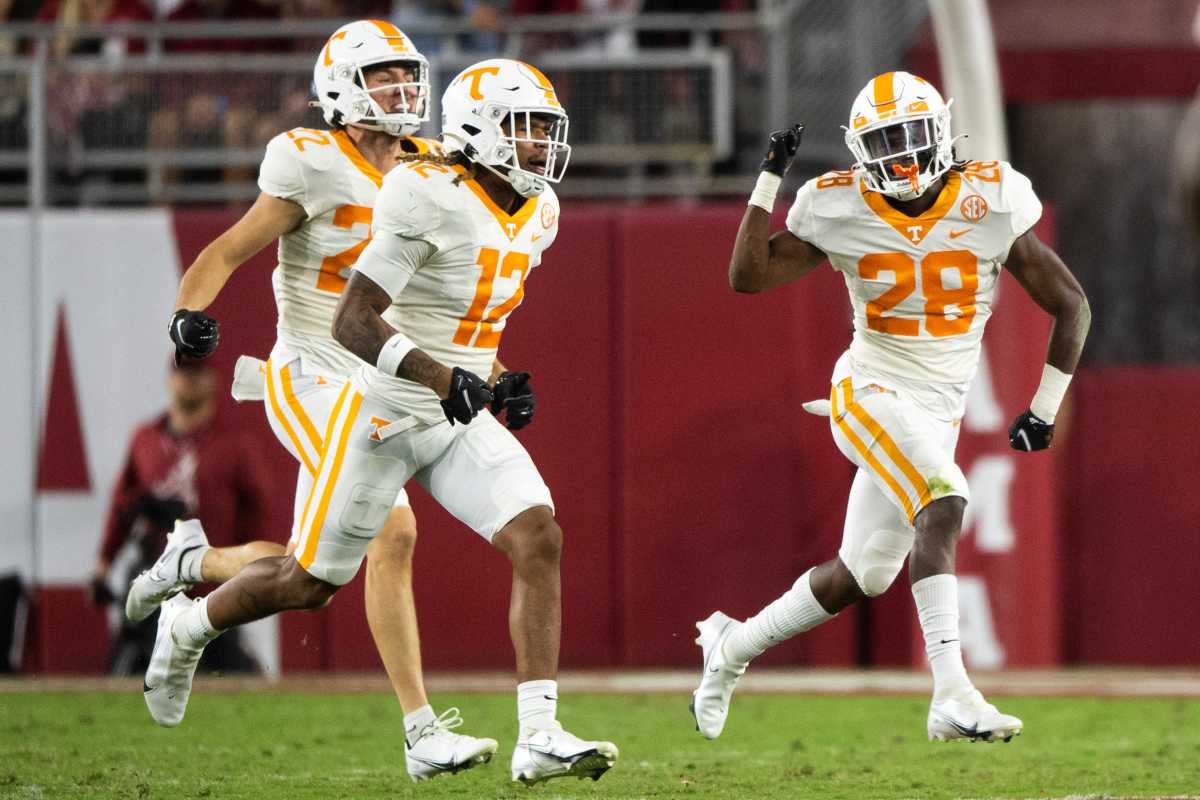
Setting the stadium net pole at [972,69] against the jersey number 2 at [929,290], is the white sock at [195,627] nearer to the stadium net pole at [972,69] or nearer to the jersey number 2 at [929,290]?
the jersey number 2 at [929,290]

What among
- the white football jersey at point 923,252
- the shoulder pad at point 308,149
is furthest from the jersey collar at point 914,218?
the shoulder pad at point 308,149

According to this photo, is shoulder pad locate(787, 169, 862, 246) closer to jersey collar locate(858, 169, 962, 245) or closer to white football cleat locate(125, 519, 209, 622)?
→ jersey collar locate(858, 169, 962, 245)

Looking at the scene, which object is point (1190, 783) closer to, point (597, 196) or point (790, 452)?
point (790, 452)

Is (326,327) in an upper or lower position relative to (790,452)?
upper

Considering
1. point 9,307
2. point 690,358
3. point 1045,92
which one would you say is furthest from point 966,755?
point 1045,92

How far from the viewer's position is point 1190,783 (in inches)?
220

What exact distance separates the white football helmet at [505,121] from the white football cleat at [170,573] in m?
1.51

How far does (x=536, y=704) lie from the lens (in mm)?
4977

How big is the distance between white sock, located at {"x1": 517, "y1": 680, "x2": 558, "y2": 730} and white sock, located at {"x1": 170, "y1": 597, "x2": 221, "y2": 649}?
1091 mm

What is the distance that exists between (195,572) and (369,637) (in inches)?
128

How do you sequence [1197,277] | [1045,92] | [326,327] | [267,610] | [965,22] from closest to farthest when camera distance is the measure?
[267,610], [326,327], [965,22], [1045,92], [1197,277]

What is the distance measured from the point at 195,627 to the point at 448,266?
1323 mm

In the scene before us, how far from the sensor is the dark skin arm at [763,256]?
5.57 meters

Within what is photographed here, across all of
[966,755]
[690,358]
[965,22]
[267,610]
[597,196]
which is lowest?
[966,755]
